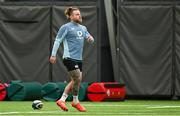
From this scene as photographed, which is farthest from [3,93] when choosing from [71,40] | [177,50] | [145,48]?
[71,40]

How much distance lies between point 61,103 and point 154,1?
354 inches

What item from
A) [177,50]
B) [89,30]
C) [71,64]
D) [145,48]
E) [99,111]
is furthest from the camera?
[89,30]

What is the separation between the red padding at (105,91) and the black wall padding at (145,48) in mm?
1642

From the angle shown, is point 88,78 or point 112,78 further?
point 112,78

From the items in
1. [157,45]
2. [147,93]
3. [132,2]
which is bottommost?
[147,93]

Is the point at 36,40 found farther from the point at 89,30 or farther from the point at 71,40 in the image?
the point at 71,40

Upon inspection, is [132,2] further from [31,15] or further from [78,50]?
[78,50]

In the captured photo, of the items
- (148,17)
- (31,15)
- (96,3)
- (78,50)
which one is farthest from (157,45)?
(78,50)

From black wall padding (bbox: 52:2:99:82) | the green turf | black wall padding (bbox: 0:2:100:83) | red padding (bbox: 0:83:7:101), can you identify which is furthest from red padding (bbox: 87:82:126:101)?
the green turf

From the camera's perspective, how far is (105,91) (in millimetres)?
19797

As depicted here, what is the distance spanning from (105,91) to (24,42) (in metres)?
3.86

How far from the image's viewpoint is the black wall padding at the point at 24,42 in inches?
867

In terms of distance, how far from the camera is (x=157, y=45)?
21.7 metres

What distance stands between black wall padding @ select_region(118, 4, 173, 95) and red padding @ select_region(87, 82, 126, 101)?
164 centimetres
